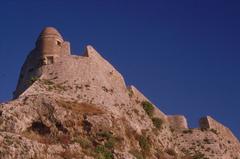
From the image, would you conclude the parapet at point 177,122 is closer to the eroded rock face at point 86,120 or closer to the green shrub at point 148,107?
the eroded rock face at point 86,120

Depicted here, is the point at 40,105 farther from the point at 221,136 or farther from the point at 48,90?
the point at 221,136

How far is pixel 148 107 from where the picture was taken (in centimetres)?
4781

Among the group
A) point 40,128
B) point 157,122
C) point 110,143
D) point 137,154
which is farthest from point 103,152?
point 157,122

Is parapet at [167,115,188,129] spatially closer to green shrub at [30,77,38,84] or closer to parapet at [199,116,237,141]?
parapet at [199,116,237,141]

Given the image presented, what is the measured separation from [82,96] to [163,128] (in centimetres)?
978

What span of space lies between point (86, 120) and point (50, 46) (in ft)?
30.0

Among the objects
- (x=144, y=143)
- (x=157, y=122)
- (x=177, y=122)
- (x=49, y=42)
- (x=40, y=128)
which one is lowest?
(x=40, y=128)

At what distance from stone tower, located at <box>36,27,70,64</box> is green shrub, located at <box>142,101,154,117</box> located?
8340 millimetres

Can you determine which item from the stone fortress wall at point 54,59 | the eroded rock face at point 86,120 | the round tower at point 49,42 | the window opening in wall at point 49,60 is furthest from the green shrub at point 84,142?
the round tower at point 49,42

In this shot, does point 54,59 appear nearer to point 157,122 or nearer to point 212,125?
point 157,122

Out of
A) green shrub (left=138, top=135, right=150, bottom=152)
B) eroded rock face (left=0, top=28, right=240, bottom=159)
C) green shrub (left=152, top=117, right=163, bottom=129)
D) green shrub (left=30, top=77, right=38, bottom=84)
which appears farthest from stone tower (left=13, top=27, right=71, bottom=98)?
green shrub (left=152, top=117, right=163, bottom=129)

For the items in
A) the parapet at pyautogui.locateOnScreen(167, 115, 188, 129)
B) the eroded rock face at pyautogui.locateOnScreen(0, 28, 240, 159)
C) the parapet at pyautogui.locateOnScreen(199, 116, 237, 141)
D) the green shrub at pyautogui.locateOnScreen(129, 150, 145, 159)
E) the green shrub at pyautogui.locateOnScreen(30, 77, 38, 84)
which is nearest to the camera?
the eroded rock face at pyautogui.locateOnScreen(0, 28, 240, 159)

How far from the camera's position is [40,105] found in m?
35.9

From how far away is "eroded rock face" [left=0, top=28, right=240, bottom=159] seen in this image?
33.9 meters
